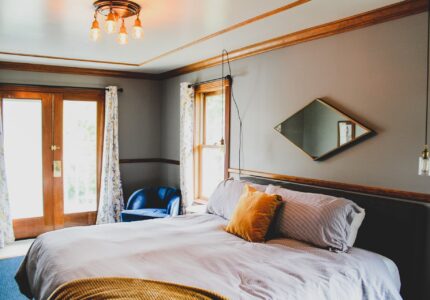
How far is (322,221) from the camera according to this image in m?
2.67

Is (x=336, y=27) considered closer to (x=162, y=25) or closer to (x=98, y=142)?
(x=162, y=25)

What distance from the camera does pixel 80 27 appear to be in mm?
3424

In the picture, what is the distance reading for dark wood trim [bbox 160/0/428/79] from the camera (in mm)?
2602

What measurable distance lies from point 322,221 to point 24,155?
13.9 feet

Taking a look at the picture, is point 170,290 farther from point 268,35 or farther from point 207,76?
point 207,76

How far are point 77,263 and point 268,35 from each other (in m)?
2.56

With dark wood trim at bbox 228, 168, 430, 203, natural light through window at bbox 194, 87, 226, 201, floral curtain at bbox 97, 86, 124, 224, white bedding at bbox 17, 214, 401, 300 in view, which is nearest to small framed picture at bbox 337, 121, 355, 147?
dark wood trim at bbox 228, 168, 430, 203

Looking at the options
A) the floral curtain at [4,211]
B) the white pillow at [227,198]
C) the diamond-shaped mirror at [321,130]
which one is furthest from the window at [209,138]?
the floral curtain at [4,211]

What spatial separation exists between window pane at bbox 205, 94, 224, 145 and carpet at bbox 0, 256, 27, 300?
271 centimetres

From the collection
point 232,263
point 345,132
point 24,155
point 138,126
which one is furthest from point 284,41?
Answer: point 24,155

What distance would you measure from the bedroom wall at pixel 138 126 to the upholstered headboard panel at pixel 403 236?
3913 mm

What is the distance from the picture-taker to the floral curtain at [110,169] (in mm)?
5570

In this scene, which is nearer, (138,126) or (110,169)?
(110,169)

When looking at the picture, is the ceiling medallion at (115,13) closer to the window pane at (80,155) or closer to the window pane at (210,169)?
the window pane at (210,169)
